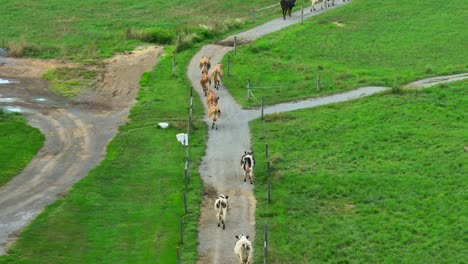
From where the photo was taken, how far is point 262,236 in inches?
1508

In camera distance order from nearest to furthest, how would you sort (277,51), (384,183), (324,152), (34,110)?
(384,183), (324,152), (34,110), (277,51)

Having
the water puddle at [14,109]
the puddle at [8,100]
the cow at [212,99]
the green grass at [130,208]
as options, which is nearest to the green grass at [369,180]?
the cow at [212,99]

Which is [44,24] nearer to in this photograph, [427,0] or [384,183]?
[427,0]

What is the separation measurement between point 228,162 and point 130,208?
26.2ft

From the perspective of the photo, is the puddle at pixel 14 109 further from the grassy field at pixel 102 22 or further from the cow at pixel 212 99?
the grassy field at pixel 102 22

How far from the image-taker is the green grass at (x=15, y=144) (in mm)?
47219

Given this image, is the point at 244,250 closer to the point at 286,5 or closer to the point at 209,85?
the point at 209,85

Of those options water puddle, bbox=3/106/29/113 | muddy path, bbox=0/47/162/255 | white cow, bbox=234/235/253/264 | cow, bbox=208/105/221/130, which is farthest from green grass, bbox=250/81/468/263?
water puddle, bbox=3/106/29/113

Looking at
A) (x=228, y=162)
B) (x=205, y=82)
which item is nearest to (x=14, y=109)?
(x=205, y=82)

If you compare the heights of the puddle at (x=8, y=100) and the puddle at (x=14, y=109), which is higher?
the puddle at (x=8, y=100)

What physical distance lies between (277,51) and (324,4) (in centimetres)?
1798

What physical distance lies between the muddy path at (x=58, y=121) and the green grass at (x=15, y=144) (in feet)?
1.37

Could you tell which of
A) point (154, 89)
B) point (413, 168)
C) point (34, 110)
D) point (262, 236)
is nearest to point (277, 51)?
point (154, 89)

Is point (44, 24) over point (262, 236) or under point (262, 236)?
over
